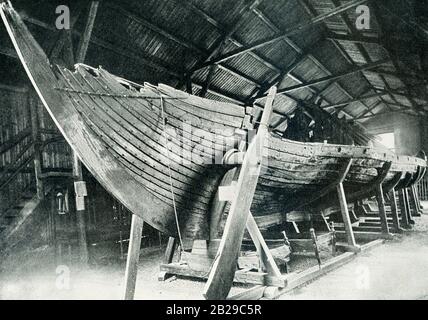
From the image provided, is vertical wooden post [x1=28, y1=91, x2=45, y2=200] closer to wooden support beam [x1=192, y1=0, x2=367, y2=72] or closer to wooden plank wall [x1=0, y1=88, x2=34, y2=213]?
wooden plank wall [x1=0, y1=88, x2=34, y2=213]

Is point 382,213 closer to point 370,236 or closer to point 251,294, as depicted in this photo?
point 370,236

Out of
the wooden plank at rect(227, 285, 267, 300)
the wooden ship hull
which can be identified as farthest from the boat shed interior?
the wooden ship hull

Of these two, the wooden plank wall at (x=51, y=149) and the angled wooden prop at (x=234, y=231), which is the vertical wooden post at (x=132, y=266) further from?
the wooden plank wall at (x=51, y=149)

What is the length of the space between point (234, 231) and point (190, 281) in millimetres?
1623

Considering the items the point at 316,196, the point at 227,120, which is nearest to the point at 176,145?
the point at 227,120

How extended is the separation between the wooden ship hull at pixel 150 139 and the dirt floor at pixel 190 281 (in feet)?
3.43

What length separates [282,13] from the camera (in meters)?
8.60

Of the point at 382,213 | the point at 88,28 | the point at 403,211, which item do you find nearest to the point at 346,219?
the point at 382,213

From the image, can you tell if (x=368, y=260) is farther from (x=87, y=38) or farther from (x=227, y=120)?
(x=87, y=38)

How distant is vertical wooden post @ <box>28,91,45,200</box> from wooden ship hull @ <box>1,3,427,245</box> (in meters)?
3.27

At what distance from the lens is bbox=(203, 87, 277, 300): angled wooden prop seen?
275 cm

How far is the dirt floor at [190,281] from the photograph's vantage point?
135 inches

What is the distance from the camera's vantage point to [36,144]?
6215 mm

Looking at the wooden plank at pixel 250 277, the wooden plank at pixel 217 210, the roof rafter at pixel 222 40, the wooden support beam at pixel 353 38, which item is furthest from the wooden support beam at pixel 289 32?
the wooden plank at pixel 250 277
